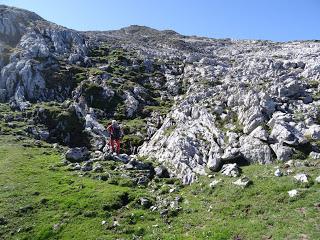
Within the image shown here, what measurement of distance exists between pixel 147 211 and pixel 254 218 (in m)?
10.1

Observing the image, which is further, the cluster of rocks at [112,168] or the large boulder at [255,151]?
the cluster of rocks at [112,168]

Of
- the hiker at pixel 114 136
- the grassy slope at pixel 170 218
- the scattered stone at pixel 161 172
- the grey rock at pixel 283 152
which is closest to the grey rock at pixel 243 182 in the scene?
the grassy slope at pixel 170 218

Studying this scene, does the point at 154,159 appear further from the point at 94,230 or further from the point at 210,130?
the point at 94,230

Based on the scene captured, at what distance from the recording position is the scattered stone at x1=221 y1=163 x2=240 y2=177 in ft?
137

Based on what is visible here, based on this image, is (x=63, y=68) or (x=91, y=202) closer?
(x=91, y=202)

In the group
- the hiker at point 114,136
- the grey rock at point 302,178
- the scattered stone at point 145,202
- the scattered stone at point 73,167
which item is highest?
the grey rock at point 302,178

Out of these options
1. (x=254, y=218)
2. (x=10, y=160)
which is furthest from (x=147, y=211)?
(x=10, y=160)

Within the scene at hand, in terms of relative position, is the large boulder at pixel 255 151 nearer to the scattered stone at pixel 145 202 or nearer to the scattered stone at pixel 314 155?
the scattered stone at pixel 314 155

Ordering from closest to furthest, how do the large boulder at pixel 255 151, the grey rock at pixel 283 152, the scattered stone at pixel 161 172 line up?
the grey rock at pixel 283 152
the large boulder at pixel 255 151
the scattered stone at pixel 161 172

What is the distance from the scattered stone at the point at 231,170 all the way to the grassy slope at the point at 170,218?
824 millimetres

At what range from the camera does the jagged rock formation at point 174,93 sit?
156 ft

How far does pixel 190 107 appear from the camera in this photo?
64188 millimetres

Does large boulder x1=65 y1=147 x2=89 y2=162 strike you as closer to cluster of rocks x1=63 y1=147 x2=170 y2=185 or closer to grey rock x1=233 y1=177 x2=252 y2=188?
cluster of rocks x1=63 y1=147 x2=170 y2=185

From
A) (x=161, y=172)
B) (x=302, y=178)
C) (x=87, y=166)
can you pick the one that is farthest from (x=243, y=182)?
(x=87, y=166)
